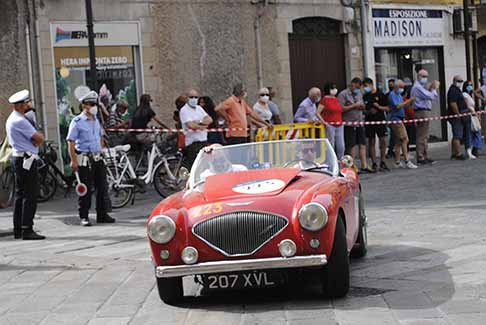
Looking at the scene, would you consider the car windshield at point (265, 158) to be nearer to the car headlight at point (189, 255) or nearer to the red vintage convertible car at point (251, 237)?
the red vintage convertible car at point (251, 237)

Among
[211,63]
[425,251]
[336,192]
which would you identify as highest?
[211,63]

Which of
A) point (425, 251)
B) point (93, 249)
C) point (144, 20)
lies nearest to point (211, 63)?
point (144, 20)

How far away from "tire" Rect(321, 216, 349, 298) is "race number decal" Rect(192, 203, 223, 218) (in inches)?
36.5

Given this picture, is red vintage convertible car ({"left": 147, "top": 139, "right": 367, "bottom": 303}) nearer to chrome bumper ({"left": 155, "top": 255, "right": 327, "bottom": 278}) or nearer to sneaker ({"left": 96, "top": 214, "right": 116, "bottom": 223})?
chrome bumper ({"left": 155, "top": 255, "right": 327, "bottom": 278})

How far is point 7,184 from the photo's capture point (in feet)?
56.2

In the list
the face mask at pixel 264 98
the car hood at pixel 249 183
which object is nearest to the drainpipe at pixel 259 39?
the face mask at pixel 264 98

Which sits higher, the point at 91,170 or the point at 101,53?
the point at 101,53

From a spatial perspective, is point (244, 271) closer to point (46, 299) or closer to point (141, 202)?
point (46, 299)

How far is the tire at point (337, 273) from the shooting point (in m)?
7.72

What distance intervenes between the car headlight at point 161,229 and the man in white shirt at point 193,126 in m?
9.36

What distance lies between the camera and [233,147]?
941 cm

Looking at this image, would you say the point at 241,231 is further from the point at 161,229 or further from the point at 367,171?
the point at 367,171

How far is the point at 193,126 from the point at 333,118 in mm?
3193

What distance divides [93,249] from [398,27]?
653 inches
